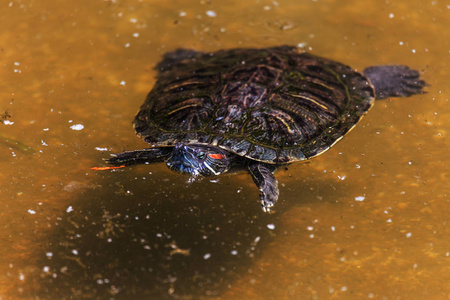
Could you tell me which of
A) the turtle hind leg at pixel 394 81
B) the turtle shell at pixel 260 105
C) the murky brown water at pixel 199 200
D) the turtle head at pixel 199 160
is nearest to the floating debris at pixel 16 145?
the murky brown water at pixel 199 200

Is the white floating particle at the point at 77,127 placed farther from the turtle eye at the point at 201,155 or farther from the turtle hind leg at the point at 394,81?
the turtle hind leg at the point at 394,81

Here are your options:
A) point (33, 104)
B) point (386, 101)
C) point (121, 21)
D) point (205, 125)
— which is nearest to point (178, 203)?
point (205, 125)

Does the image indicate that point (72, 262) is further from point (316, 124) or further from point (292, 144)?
point (316, 124)

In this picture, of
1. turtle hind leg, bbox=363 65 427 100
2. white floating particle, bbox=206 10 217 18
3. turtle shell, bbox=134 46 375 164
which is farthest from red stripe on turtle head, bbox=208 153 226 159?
white floating particle, bbox=206 10 217 18

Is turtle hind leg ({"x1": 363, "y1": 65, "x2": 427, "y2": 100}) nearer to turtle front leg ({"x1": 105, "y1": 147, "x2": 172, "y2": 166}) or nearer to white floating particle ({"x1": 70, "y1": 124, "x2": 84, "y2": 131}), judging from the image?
turtle front leg ({"x1": 105, "y1": 147, "x2": 172, "y2": 166})

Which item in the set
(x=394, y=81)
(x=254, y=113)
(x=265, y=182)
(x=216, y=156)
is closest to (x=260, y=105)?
(x=254, y=113)

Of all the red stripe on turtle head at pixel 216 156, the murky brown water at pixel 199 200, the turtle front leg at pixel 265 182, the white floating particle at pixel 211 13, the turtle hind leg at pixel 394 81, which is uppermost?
the white floating particle at pixel 211 13

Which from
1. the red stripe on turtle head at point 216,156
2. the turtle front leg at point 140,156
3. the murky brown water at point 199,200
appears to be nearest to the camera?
the murky brown water at point 199,200

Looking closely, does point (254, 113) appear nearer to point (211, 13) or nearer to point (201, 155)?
point (201, 155)
